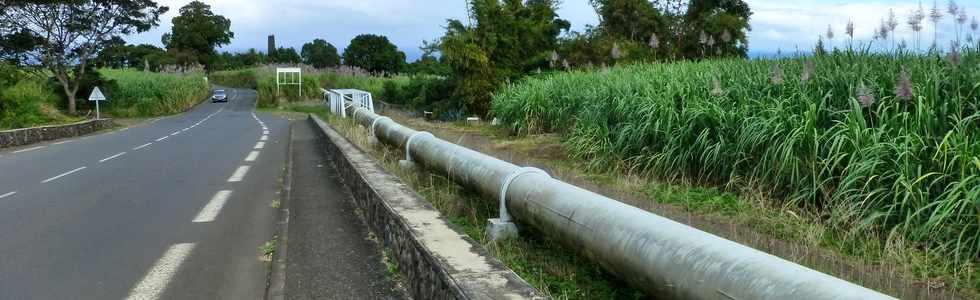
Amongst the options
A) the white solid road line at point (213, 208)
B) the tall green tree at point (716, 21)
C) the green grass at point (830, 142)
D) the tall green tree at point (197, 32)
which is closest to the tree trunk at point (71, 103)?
the tall green tree at point (716, 21)

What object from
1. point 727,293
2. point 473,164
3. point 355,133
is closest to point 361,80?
point 355,133

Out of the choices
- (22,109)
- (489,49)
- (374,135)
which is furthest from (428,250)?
(22,109)

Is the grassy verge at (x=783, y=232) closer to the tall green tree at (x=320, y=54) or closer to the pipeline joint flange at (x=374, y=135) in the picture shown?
the pipeline joint flange at (x=374, y=135)

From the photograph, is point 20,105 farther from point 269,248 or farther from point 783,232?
point 783,232

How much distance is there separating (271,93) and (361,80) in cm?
663

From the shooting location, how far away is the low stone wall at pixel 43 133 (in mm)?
22627

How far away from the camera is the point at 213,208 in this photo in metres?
9.16

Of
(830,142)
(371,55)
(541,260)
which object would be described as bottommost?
(541,260)

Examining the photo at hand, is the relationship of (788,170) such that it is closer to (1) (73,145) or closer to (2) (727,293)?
(2) (727,293)

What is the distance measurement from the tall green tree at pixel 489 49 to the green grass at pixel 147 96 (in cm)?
2659

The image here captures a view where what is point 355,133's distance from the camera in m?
14.3

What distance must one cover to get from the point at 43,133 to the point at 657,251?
27.4 meters

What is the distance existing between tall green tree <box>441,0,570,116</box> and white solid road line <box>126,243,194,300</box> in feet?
69.6

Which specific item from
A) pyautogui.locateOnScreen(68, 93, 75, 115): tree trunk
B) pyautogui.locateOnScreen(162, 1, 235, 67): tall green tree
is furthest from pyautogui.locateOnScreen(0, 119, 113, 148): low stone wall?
pyautogui.locateOnScreen(162, 1, 235, 67): tall green tree
